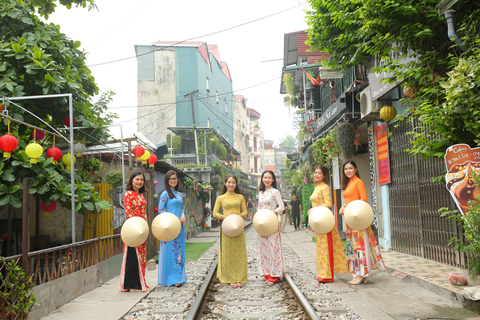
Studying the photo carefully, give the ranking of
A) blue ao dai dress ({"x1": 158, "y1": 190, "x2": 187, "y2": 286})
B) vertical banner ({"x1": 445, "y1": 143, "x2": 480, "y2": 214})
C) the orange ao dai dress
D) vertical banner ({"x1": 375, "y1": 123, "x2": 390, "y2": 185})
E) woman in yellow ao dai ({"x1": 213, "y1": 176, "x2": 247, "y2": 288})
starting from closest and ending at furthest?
vertical banner ({"x1": 445, "y1": 143, "x2": 480, "y2": 214}) < the orange ao dai dress < blue ao dai dress ({"x1": 158, "y1": 190, "x2": 187, "y2": 286}) < woman in yellow ao dai ({"x1": 213, "y1": 176, "x2": 247, "y2": 288}) < vertical banner ({"x1": 375, "y1": 123, "x2": 390, "y2": 185})

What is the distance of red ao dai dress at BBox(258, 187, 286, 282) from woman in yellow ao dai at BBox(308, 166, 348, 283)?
0.60 metres

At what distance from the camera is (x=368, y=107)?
10.2 meters

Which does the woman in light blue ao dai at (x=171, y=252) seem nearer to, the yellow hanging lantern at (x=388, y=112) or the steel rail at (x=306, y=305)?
the steel rail at (x=306, y=305)

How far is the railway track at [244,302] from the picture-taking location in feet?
16.0

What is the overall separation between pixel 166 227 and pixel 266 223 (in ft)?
5.12

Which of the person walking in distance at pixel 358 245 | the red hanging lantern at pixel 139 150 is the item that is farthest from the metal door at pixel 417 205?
the red hanging lantern at pixel 139 150

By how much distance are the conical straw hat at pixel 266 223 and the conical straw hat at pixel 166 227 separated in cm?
128

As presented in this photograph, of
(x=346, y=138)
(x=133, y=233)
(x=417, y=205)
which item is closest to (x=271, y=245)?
(x=133, y=233)

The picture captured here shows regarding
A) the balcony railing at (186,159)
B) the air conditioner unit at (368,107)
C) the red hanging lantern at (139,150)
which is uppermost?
the balcony railing at (186,159)

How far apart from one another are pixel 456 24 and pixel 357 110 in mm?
6075

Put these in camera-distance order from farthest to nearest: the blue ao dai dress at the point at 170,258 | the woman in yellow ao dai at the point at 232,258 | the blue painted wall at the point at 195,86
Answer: the blue painted wall at the point at 195,86, the woman in yellow ao dai at the point at 232,258, the blue ao dai dress at the point at 170,258

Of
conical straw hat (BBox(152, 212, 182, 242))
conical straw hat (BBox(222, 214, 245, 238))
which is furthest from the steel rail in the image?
conical straw hat (BBox(152, 212, 182, 242))

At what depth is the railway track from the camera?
488 cm

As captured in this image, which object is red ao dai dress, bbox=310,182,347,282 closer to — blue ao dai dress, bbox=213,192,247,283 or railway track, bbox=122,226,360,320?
railway track, bbox=122,226,360,320
